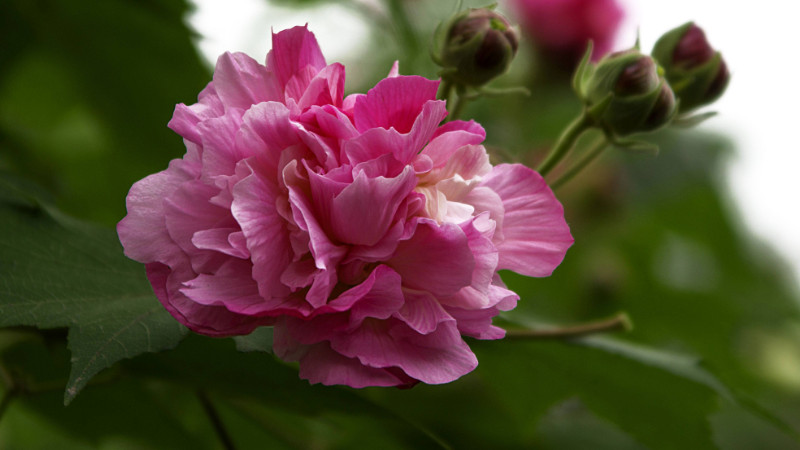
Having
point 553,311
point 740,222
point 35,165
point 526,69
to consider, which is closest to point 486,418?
point 553,311

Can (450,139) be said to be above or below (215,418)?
above

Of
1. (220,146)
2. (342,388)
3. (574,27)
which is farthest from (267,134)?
(574,27)

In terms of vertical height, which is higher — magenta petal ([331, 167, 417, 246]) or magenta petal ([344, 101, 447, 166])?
magenta petal ([344, 101, 447, 166])

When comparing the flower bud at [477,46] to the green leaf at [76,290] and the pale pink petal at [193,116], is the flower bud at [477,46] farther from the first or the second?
the green leaf at [76,290]

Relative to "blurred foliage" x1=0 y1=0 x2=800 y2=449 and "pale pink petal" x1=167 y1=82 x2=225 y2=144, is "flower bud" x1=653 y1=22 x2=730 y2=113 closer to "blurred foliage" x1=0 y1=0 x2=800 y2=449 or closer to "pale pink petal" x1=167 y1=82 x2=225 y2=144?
"blurred foliage" x1=0 y1=0 x2=800 y2=449

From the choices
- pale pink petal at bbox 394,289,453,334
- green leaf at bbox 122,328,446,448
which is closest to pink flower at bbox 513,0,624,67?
green leaf at bbox 122,328,446,448

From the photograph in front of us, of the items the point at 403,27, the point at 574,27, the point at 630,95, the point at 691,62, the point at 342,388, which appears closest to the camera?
the point at 342,388

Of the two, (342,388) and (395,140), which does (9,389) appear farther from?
(395,140)
